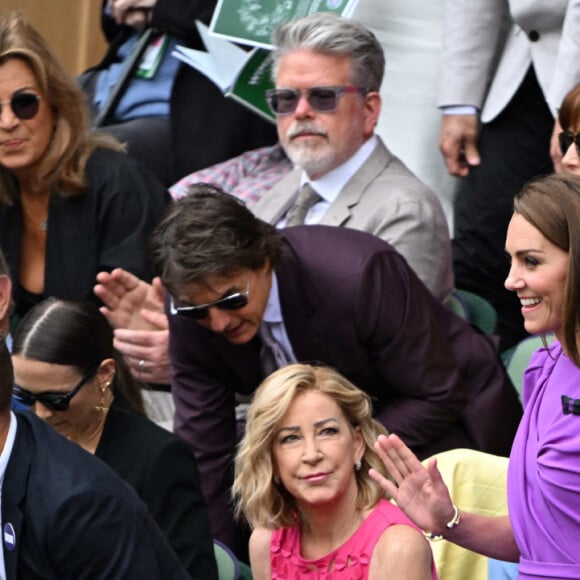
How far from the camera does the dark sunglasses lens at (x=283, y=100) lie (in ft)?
15.7

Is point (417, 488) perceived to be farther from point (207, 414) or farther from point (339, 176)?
point (339, 176)

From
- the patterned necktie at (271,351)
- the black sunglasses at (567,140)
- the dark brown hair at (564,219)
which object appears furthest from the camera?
the patterned necktie at (271,351)

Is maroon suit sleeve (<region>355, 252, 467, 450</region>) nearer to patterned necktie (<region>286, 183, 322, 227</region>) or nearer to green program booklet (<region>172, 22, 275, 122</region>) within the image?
patterned necktie (<region>286, 183, 322, 227</region>)

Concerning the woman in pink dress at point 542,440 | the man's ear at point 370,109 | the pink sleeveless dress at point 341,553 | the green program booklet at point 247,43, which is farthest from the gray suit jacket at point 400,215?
the woman in pink dress at point 542,440

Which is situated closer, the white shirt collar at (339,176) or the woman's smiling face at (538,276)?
the woman's smiling face at (538,276)

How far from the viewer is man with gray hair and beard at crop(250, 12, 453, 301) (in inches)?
184

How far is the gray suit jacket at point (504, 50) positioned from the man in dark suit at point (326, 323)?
935mm

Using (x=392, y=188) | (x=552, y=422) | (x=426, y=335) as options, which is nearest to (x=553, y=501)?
(x=552, y=422)

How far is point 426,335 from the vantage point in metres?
4.07

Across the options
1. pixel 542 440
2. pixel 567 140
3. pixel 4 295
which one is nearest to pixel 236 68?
pixel 4 295

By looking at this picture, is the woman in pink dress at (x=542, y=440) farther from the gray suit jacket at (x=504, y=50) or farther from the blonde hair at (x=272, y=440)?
the gray suit jacket at (x=504, y=50)

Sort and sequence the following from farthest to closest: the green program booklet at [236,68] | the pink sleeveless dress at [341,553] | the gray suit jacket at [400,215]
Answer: the green program booklet at [236,68] → the gray suit jacket at [400,215] → the pink sleeveless dress at [341,553]

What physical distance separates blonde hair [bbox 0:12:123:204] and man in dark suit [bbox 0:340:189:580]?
214 centimetres

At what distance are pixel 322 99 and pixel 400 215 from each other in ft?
1.64
